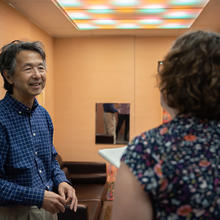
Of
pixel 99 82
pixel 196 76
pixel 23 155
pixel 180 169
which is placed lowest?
pixel 23 155

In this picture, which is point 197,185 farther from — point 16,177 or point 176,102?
point 16,177

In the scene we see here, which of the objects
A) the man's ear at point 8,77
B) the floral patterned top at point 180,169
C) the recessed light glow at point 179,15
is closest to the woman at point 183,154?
the floral patterned top at point 180,169

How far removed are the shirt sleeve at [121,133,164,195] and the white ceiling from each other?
2.50 m

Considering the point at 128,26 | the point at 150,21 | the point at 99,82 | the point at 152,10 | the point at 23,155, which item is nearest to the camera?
the point at 23,155

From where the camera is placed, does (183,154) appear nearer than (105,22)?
Yes

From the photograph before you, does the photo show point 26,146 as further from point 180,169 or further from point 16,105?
point 180,169

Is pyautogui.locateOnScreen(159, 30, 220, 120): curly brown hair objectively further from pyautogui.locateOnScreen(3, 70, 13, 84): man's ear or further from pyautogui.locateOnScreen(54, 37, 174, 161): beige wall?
pyautogui.locateOnScreen(54, 37, 174, 161): beige wall

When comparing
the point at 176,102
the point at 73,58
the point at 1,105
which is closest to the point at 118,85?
the point at 73,58

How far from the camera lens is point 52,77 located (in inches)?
179

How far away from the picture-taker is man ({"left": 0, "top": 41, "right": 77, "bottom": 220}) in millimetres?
1271

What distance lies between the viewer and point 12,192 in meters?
1.23

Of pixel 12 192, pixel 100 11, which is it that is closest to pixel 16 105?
pixel 12 192

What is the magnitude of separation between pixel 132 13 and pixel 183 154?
281 centimetres

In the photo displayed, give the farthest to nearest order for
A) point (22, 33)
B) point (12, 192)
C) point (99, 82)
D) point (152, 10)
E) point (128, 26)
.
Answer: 1. point (99, 82)
2. point (128, 26)
3. point (22, 33)
4. point (152, 10)
5. point (12, 192)
